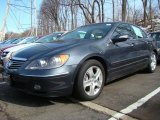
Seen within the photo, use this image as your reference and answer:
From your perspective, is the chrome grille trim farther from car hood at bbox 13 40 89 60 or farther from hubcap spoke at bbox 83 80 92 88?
hubcap spoke at bbox 83 80 92 88

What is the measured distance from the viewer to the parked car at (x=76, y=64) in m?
5.04

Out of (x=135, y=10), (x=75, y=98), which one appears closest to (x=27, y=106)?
(x=75, y=98)

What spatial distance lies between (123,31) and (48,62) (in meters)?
2.52

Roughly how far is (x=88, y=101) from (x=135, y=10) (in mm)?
40222

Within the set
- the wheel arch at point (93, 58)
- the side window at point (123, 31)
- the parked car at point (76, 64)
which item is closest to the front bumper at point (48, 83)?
the parked car at point (76, 64)

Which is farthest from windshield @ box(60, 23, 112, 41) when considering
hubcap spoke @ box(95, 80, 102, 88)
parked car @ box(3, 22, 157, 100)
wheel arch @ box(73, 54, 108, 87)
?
hubcap spoke @ box(95, 80, 102, 88)

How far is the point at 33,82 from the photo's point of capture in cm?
502

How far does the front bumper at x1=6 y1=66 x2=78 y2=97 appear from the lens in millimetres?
4957

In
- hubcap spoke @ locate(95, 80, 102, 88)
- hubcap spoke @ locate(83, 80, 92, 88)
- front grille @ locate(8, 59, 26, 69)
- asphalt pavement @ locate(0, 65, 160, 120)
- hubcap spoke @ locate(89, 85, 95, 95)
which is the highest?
front grille @ locate(8, 59, 26, 69)

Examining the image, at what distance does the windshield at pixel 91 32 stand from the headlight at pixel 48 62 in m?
1.31

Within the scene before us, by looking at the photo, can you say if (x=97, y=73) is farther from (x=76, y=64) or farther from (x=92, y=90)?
(x=76, y=64)

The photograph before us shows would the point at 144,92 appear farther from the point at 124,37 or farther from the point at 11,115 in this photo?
the point at 11,115

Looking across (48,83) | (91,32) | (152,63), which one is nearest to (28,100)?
(48,83)

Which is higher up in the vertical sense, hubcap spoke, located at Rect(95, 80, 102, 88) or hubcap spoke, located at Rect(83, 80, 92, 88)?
hubcap spoke, located at Rect(83, 80, 92, 88)
